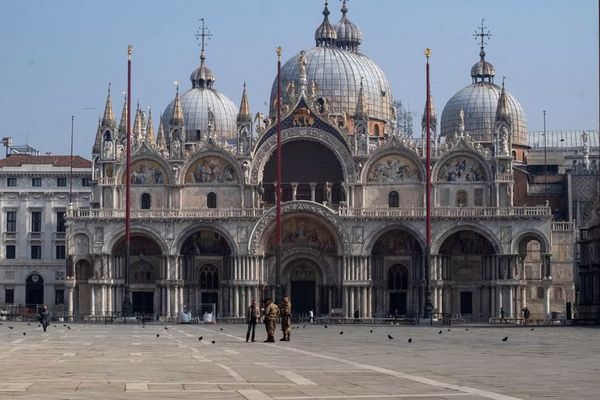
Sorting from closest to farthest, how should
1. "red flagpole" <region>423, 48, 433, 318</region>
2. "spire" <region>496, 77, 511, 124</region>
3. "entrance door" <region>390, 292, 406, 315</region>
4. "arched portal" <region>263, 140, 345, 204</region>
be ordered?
1. "red flagpole" <region>423, 48, 433, 318</region>
2. "entrance door" <region>390, 292, 406, 315</region>
3. "arched portal" <region>263, 140, 345, 204</region>
4. "spire" <region>496, 77, 511, 124</region>

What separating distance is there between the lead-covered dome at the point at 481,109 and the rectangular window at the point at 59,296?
3636 centimetres

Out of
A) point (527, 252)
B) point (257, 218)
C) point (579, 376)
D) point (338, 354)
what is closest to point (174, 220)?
point (257, 218)

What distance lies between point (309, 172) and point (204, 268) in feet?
34.7

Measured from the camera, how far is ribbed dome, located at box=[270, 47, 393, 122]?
120m

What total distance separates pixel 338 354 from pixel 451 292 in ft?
213

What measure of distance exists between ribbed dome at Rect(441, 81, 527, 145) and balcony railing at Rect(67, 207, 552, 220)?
22.6m

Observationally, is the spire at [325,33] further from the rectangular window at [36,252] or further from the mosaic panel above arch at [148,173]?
the rectangular window at [36,252]

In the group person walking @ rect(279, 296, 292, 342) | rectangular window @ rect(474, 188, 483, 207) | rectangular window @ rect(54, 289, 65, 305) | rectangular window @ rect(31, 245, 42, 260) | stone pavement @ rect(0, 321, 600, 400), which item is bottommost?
stone pavement @ rect(0, 321, 600, 400)

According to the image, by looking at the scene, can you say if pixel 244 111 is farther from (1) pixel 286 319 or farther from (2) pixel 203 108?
(1) pixel 286 319

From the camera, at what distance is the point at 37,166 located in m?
129

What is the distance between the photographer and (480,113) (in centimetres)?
12681

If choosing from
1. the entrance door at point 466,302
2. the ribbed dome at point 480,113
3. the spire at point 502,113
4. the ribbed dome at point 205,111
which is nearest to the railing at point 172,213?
the entrance door at point 466,302

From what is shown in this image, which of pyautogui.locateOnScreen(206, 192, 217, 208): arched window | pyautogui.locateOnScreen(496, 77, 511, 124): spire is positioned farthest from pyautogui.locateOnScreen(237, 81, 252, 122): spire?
pyautogui.locateOnScreen(496, 77, 511, 124): spire

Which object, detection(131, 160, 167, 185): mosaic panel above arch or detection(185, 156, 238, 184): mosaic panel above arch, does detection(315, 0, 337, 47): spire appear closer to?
detection(185, 156, 238, 184): mosaic panel above arch
